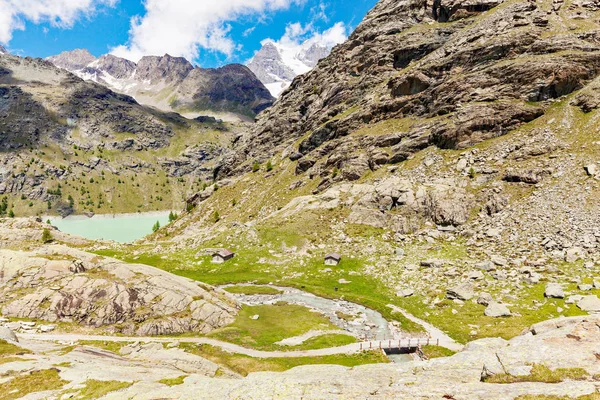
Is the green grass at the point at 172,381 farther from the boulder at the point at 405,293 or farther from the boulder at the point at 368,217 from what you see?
the boulder at the point at 368,217

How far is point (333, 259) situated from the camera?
87.2m

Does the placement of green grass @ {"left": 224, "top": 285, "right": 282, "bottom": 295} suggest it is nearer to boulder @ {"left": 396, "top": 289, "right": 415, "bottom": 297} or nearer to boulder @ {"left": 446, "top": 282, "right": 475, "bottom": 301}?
boulder @ {"left": 396, "top": 289, "right": 415, "bottom": 297}

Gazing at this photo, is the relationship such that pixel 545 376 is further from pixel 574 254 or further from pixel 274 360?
pixel 574 254

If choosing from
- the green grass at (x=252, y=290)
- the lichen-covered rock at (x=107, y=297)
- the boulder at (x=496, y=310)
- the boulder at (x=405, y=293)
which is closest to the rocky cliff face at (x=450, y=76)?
the boulder at (x=405, y=293)

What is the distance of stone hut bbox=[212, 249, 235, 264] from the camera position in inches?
3910

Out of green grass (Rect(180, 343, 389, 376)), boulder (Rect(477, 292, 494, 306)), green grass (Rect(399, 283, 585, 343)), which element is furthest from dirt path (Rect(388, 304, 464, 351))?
boulder (Rect(477, 292, 494, 306))

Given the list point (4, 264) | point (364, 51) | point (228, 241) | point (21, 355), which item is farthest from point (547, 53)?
point (4, 264)

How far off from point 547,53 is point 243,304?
408 feet

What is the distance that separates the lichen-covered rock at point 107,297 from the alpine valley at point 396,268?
306 mm

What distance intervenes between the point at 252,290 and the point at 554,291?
195 ft

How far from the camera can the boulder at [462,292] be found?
59.5 meters

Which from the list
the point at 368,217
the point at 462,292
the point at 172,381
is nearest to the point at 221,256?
the point at 368,217

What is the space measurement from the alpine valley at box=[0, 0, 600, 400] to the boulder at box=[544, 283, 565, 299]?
339mm

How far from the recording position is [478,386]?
17953 millimetres
